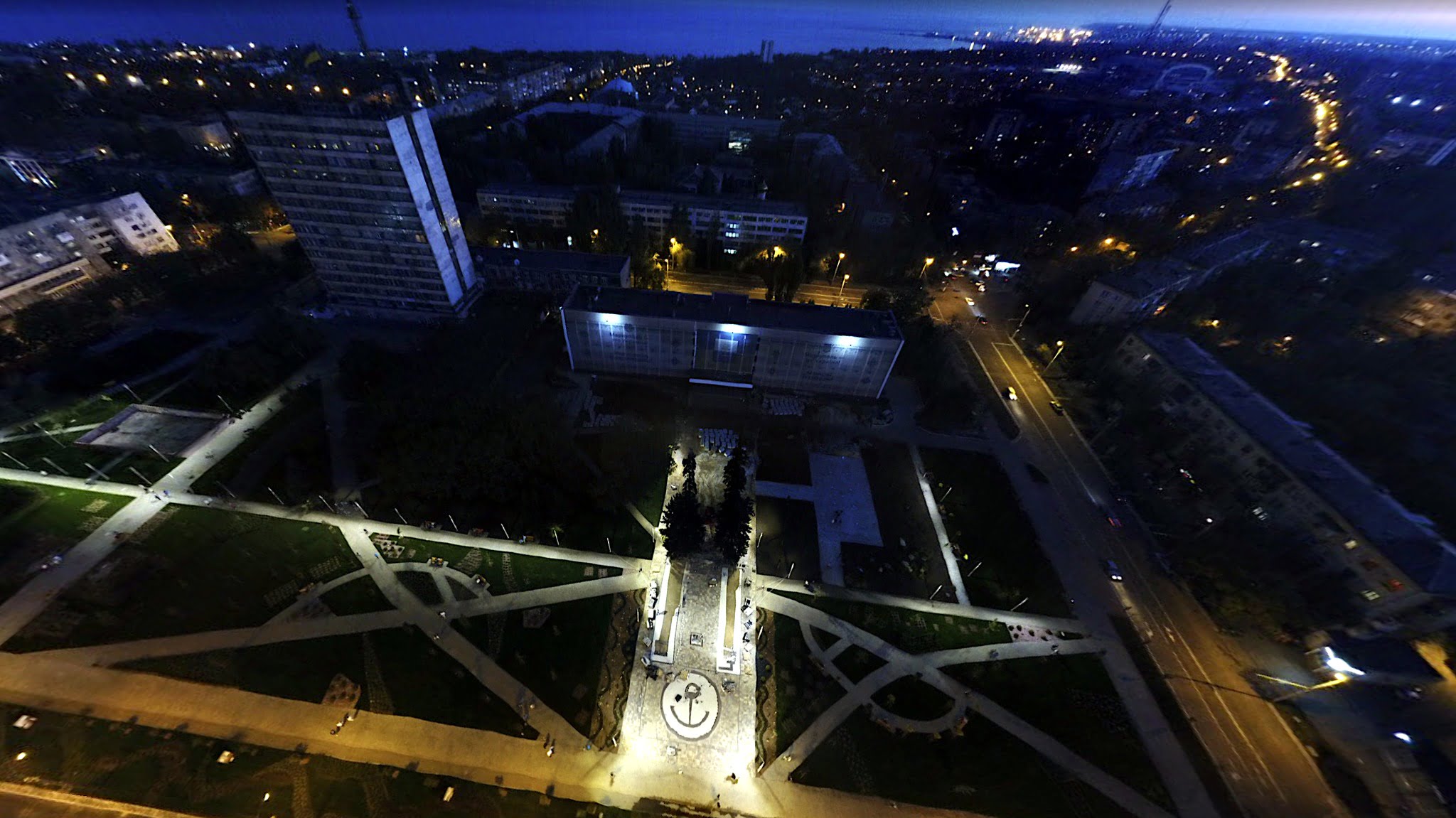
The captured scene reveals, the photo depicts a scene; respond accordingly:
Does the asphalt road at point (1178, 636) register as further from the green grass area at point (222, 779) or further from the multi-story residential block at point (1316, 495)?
the green grass area at point (222, 779)

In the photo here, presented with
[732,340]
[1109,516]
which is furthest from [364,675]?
[1109,516]

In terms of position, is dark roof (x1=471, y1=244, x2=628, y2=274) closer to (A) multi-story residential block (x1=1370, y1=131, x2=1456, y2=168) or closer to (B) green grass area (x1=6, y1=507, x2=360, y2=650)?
(B) green grass area (x1=6, y1=507, x2=360, y2=650)

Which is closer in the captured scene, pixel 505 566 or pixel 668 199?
pixel 505 566

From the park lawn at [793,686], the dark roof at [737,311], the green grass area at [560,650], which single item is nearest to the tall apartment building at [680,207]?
the dark roof at [737,311]

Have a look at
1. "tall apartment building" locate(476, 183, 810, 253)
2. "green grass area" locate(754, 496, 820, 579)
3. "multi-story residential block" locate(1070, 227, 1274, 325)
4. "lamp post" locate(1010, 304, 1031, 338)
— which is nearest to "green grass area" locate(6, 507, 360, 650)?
"green grass area" locate(754, 496, 820, 579)

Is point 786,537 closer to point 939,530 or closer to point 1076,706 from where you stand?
point 939,530

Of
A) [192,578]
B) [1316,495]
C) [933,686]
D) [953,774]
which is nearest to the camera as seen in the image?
[953,774]
